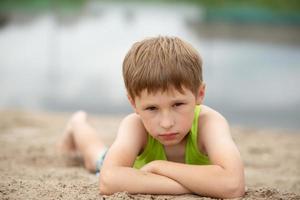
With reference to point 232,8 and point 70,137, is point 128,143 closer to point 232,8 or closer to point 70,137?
point 70,137

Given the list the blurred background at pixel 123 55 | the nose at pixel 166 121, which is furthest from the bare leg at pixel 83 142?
the blurred background at pixel 123 55

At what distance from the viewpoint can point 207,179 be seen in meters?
2.75

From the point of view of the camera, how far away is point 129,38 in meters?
14.5

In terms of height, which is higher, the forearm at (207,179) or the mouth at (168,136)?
the mouth at (168,136)

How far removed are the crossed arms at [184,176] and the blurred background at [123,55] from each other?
476 centimetres

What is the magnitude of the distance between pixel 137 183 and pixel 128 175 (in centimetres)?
7

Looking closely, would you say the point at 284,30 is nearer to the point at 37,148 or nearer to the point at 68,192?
the point at 37,148

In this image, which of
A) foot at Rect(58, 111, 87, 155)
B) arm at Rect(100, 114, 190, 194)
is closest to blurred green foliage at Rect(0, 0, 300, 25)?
foot at Rect(58, 111, 87, 155)

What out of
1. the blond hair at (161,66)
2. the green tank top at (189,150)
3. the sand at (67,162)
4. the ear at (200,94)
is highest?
the blond hair at (161,66)

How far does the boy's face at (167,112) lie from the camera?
2727 millimetres

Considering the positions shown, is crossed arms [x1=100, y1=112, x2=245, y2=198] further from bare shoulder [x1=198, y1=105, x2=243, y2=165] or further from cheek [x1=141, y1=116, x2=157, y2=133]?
cheek [x1=141, y1=116, x2=157, y2=133]

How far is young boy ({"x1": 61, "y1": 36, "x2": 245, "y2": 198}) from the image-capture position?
2.75 m

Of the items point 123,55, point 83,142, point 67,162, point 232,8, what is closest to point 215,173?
point 83,142

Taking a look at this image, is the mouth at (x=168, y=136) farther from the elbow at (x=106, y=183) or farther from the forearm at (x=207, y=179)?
the elbow at (x=106, y=183)
